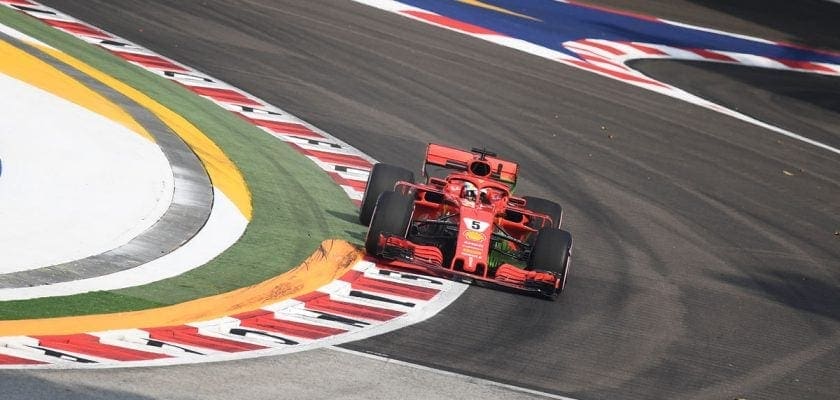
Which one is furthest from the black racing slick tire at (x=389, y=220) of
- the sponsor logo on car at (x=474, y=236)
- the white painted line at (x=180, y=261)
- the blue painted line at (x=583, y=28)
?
the blue painted line at (x=583, y=28)

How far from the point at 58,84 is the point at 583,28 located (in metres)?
13.0

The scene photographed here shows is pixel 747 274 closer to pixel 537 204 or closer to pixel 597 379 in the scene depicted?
pixel 537 204

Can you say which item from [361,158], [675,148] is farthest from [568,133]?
[361,158]

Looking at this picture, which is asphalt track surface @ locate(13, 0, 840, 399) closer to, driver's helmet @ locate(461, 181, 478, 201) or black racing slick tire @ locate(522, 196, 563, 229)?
black racing slick tire @ locate(522, 196, 563, 229)

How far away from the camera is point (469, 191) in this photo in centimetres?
1127

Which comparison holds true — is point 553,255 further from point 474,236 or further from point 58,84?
point 58,84

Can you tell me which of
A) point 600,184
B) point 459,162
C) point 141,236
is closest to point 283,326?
point 141,236

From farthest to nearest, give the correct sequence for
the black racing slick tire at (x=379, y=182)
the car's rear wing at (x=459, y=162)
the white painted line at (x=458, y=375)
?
1. the car's rear wing at (x=459, y=162)
2. the black racing slick tire at (x=379, y=182)
3. the white painted line at (x=458, y=375)

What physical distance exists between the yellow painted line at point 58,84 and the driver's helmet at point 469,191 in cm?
317

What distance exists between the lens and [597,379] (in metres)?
8.98

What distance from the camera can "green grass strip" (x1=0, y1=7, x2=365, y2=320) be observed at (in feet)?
28.2

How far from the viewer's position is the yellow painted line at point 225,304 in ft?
26.0

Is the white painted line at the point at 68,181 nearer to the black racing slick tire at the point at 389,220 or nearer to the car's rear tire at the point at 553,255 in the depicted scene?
the black racing slick tire at the point at 389,220

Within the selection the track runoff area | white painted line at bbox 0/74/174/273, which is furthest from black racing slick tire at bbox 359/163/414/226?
white painted line at bbox 0/74/174/273
